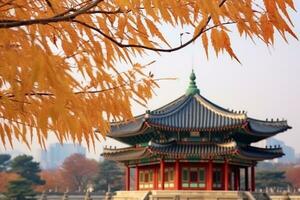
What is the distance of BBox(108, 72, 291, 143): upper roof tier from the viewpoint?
24047mm

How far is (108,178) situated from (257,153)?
39608 mm

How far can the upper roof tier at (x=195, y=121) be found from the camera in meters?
24.0

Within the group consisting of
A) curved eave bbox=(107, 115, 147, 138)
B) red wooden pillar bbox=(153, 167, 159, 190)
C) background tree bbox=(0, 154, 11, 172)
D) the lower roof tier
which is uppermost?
background tree bbox=(0, 154, 11, 172)

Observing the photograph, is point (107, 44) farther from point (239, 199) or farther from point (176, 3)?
point (239, 199)

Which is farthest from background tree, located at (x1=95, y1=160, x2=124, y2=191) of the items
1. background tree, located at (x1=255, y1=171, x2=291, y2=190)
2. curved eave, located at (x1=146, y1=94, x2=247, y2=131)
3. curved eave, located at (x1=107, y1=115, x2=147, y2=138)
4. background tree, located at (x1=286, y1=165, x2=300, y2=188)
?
curved eave, located at (x1=146, y1=94, x2=247, y2=131)

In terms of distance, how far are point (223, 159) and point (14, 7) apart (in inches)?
874

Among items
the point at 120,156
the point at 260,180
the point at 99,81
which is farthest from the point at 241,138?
the point at 260,180

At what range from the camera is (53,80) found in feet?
8.30

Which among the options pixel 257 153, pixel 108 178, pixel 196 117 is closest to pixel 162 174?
pixel 196 117

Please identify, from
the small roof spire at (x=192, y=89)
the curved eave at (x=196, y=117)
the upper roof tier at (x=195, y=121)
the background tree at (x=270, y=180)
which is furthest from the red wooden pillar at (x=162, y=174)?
the background tree at (x=270, y=180)

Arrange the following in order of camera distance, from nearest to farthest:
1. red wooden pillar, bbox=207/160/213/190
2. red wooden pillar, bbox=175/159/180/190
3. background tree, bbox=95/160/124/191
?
red wooden pillar, bbox=207/160/213/190 → red wooden pillar, bbox=175/159/180/190 → background tree, bbox=95/160/124/191

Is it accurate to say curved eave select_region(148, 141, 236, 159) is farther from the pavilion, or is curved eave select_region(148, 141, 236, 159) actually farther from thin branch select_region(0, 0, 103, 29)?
thin branch select_region(0, 0, 103, 29)

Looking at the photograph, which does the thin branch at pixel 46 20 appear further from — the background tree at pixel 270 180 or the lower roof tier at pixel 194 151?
the background tree at pixel 270 180

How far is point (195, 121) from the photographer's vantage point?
978 inches
